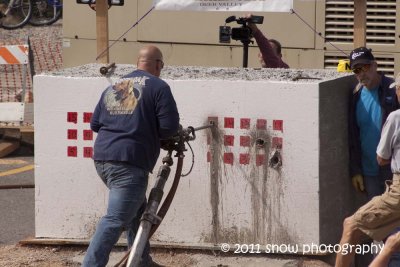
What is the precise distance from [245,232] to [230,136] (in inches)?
29.5

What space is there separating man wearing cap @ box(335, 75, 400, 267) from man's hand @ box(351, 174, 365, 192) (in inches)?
36.2

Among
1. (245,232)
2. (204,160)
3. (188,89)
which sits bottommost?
(245,232)

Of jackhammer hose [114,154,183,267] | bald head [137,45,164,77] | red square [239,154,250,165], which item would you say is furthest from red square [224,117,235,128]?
bald head [137,45,164,77]

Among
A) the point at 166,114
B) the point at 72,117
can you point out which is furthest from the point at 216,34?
the point at 166,114

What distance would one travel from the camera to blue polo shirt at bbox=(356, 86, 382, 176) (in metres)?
8.06

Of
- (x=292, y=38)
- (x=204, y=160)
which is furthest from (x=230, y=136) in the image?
(x=292, y=38)

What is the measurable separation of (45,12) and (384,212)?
18995 mm

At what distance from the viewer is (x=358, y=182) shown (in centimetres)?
833

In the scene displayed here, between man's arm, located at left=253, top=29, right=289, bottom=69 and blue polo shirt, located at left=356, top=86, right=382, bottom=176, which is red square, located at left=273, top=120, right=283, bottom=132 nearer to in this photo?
blue polo shirt, located at left=356, top=86, right=382, bottom=176

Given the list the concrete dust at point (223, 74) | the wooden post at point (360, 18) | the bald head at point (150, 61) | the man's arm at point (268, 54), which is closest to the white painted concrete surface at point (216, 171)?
the concrete dust at point (223, 74)

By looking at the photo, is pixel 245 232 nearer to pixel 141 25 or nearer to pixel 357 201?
pixel 357 201

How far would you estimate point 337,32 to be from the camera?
45.0 ft

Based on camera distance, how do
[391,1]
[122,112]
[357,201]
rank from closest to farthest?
[122,112] < [357,201] < [391,1]

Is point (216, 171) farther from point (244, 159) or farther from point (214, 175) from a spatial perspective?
point (244, 159)
